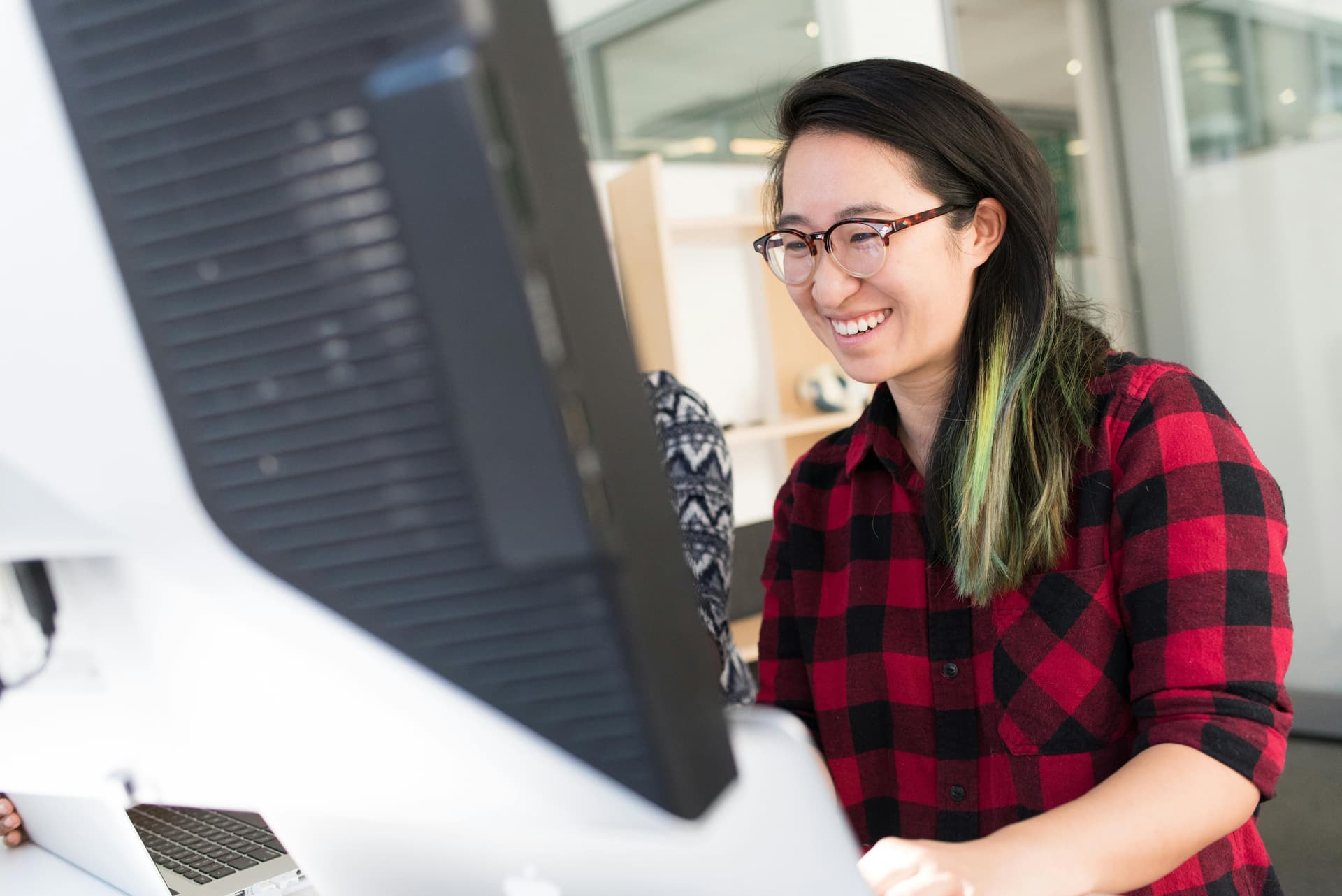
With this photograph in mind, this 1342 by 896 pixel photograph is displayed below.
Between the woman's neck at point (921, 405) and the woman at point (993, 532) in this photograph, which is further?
the woman's neck at point (921, 405)

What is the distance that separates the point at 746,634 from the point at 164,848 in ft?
7.31

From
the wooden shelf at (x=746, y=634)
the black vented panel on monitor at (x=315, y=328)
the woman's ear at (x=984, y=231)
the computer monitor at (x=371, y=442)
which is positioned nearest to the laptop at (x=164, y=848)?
the computer monitor at (x=371, y=442)

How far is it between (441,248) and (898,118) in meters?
0.81

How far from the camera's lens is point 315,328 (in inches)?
11.4

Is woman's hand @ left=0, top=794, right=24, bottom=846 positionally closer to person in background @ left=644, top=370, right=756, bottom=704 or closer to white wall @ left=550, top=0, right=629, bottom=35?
person in background @ left=644, top=370, right=756, bottom=704

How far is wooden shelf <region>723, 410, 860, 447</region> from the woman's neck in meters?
1.74

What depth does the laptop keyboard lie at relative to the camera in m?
0.82

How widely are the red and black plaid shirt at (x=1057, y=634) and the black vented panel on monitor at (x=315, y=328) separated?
623 mm

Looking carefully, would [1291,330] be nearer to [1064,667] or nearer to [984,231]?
[984,231]

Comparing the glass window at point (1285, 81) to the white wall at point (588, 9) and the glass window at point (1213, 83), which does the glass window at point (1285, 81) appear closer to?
the glass window at point (1213, 83)

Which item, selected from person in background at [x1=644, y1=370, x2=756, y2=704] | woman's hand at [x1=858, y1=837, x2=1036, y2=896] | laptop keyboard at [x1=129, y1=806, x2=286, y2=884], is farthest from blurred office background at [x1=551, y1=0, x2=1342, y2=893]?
woman's hand at [x1=858, y1=837, x2=1036, y2=896]

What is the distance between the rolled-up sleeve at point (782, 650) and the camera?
1173 mm

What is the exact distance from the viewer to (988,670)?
100cm

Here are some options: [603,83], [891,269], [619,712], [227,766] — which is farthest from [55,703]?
[603,83]
